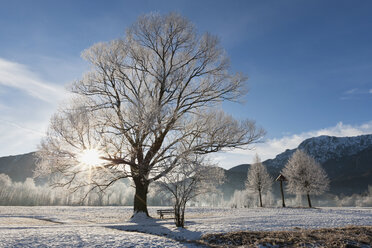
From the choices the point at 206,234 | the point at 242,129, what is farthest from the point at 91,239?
the point at 242,129

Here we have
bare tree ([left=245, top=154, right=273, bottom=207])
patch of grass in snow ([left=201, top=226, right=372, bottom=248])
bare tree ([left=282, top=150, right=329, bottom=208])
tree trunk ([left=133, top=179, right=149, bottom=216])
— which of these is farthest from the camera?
bare tree ([left=245, top=154, right=273, bottom=207])

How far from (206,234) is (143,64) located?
45.5ft

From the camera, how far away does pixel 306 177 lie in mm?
36594

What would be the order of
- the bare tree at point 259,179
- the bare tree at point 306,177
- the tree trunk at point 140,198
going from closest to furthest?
the tree trunk at point 140,198 → the bare tree at point 306,177 → the bare tree at point 259,179

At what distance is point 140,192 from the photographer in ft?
61.2

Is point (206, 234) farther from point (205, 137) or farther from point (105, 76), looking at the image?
point (105, 76)

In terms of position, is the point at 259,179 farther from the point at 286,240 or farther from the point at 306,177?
the point at 286,240

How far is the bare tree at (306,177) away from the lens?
119ft

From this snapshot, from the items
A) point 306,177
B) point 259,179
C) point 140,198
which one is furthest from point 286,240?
point 259,179

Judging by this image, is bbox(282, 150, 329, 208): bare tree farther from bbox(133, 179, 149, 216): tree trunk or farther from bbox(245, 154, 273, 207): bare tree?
bbox(133, 179, 149, 216): tree trunk

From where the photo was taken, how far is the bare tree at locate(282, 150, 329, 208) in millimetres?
36125

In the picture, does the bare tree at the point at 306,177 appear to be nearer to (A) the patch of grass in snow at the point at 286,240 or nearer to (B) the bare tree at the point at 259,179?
→ (B) the bare tree at the point at 259,179

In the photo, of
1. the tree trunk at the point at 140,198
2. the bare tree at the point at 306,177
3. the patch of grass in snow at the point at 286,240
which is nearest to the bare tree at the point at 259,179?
the bare tree at the point at 306,177

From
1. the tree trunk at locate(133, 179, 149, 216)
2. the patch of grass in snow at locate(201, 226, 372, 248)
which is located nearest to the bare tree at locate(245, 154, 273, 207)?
the tree trunk at locate(133, 179, 149, 216)
